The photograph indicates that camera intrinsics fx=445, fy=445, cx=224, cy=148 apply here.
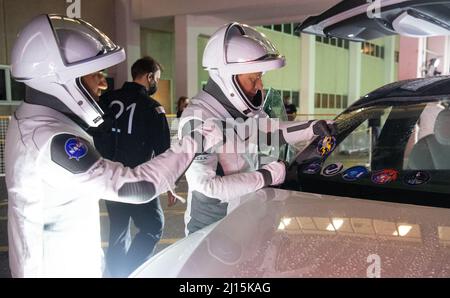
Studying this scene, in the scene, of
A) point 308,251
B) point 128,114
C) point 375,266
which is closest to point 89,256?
point 308,251

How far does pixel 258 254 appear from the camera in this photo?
150cm

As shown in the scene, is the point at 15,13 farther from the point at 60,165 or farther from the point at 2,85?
the point at 60,165

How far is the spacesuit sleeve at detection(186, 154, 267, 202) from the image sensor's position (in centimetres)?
196

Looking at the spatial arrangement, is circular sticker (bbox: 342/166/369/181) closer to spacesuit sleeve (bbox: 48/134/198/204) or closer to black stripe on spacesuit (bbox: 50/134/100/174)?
spacesuit sleeve (bbox: 48/134/198/204)

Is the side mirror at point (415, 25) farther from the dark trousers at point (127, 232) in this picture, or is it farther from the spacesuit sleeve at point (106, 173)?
the dark trousers at point (127, 232)

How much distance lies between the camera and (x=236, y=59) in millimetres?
2156

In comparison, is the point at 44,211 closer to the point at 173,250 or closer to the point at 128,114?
the point at 173,250

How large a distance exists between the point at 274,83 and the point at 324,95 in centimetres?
456

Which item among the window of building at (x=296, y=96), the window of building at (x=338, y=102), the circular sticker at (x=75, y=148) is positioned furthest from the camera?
the window of building at (x=338, y=102)

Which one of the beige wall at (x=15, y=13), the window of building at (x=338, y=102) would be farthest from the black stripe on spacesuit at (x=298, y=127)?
the window of building at (x=338, y=102)

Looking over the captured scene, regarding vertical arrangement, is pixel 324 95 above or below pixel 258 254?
below

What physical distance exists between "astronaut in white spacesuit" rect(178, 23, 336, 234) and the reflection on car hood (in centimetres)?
23

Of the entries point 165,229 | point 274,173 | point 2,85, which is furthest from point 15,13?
point 274,173

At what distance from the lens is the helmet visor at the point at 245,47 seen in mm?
2160
